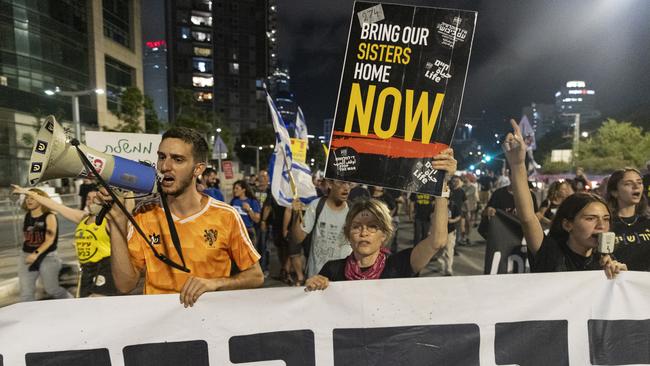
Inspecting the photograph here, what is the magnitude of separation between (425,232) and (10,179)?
30.1m

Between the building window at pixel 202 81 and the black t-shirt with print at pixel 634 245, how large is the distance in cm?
9787

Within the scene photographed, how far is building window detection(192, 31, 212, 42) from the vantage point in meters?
91.4

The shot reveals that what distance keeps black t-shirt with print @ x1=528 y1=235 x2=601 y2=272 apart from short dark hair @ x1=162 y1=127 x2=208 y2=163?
2208 mm

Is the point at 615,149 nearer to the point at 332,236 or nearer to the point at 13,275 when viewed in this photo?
the point at 332,236

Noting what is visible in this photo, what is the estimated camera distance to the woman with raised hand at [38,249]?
466 cm

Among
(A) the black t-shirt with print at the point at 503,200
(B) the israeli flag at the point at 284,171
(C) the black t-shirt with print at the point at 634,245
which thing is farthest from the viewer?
(A) the black t-shirt with print at the point at 503,200

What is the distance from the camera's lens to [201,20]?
91.8 meters

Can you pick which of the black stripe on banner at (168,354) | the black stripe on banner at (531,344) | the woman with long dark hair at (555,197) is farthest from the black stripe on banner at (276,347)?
the woman with long dark hair at (555,197)

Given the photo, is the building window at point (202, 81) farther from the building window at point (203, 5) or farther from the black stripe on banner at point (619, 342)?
Result: the black stripe on banner at point (619, 342)

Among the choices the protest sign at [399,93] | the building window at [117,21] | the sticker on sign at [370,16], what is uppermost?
the building window at [117,21]

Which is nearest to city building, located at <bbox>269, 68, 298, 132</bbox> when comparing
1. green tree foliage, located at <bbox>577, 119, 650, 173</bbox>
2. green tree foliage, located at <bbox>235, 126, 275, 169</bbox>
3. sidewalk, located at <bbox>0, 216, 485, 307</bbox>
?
green tree foliage, located at <bbox>235, 126, 275, 169</bbox>

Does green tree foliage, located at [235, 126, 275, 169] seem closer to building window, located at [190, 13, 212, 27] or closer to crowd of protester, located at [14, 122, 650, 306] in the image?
building window, located at [190, 13, 212, 27]

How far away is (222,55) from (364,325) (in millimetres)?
103293

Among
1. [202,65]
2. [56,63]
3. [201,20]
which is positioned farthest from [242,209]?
[201,20]
